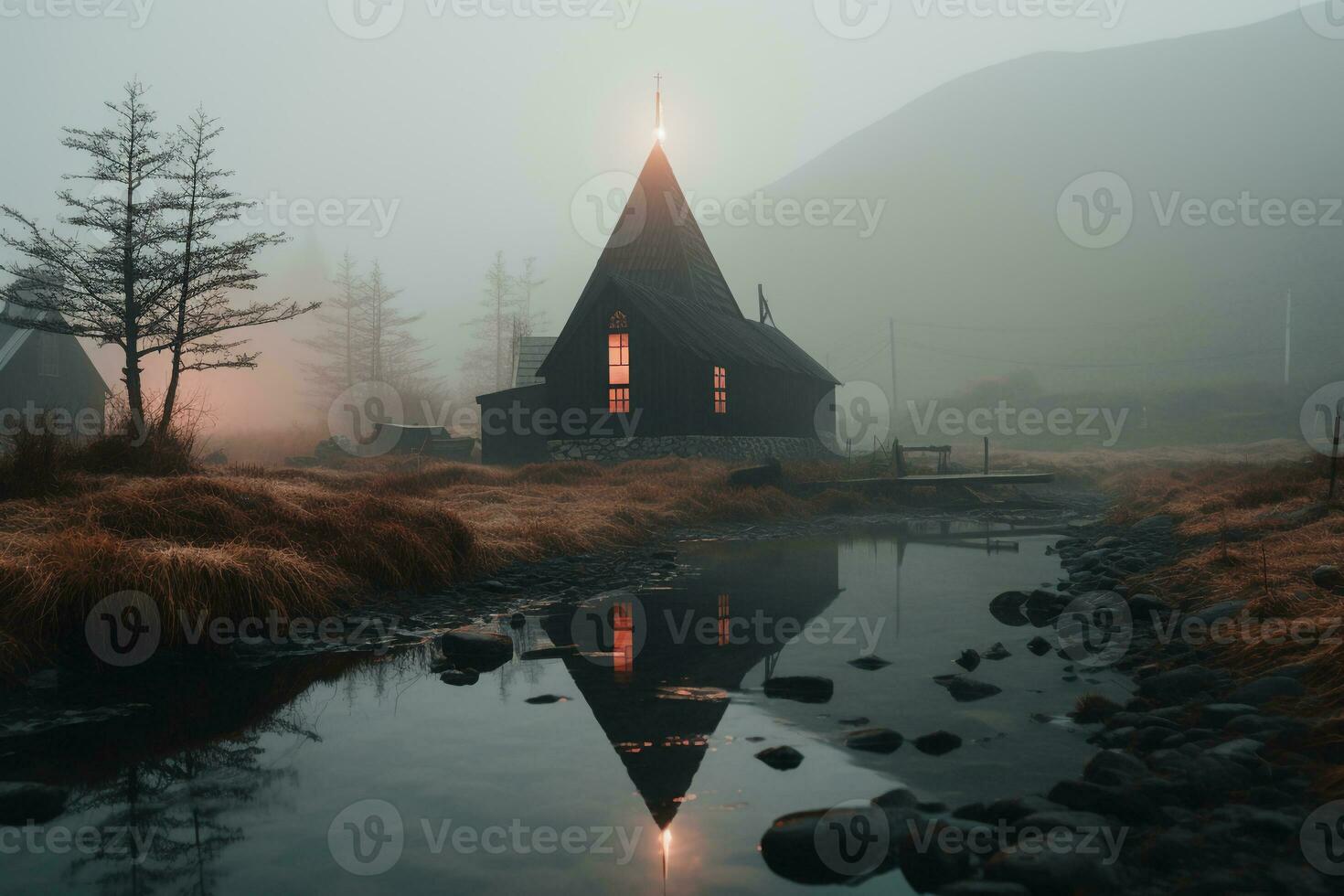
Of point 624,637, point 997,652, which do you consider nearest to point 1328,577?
point 997,652

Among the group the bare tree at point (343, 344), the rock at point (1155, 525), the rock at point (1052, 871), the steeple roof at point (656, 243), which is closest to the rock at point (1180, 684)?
the rock at point (1052, 871)

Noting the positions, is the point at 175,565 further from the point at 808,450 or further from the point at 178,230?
the point at 808,450

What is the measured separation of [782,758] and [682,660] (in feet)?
7.10

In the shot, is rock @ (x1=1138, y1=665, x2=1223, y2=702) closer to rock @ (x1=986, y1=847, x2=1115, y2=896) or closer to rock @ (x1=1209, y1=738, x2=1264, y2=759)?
rock @ (x1=1209, y1=738, x2=1264, y2=759)

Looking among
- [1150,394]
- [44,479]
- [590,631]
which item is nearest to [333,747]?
[590,631]

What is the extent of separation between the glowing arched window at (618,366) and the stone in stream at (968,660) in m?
21.0

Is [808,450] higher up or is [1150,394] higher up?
[1150,394]

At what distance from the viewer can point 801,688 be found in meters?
5.43

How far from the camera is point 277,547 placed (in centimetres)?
781

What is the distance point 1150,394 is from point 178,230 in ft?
247

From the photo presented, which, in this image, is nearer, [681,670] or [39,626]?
[39,626]

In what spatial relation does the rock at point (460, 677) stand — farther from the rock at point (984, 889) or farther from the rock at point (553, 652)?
the rock at point (984, 889)

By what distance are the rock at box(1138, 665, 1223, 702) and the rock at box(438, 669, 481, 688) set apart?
453 cm

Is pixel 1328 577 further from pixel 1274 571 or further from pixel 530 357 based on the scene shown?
pixel 530 357
